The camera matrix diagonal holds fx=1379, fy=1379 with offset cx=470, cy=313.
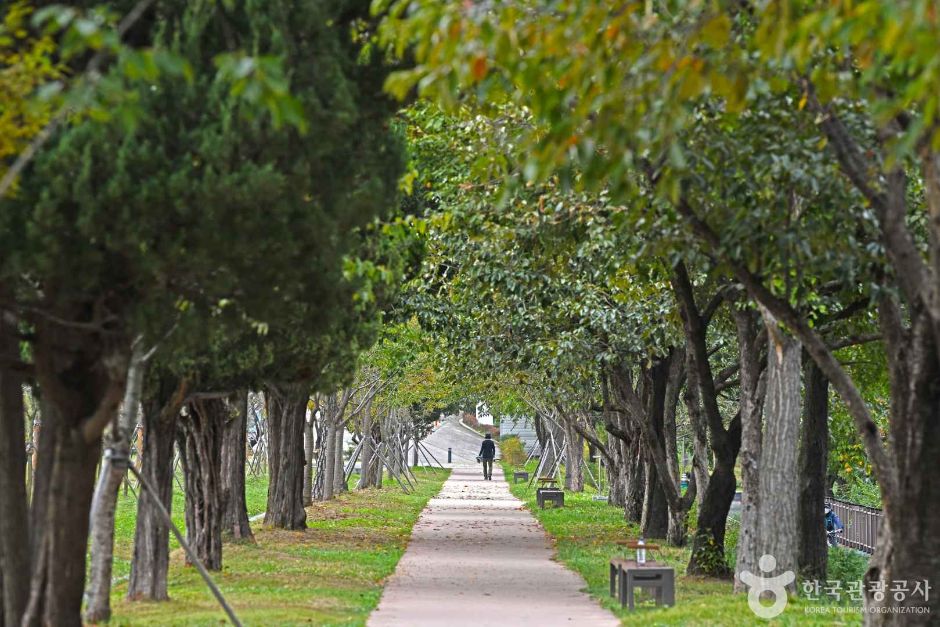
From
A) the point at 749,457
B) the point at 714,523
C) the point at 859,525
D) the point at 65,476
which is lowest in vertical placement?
the point at 859,525

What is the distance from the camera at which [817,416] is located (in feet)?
65.6

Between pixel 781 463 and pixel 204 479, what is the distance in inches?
305

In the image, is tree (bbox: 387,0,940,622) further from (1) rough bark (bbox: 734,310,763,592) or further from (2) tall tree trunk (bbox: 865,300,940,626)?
(1) rough bark (bbox: 734,310,763,592)

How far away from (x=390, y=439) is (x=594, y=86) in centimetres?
4760

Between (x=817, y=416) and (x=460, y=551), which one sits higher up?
(x=817, y=416)

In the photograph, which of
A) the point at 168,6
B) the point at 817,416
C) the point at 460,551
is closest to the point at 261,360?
the point at 168,6

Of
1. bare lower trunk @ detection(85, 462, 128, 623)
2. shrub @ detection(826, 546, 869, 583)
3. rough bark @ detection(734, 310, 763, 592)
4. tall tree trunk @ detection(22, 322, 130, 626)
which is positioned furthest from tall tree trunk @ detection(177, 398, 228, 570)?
shrub @ detection(826, 546, 869, 583)

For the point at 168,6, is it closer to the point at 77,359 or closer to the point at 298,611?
the point at 77,359

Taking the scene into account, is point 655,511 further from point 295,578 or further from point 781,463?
point 781,463

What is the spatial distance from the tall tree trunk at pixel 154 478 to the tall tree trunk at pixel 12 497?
4.36m

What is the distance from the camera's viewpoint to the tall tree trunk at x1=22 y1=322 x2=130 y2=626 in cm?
967

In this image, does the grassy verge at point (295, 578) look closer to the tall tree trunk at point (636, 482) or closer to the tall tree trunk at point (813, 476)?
the tall tree trunk at point (636, 482)

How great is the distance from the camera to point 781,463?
1567cm

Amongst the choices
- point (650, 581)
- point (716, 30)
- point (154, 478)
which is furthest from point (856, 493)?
point (716, 30)
